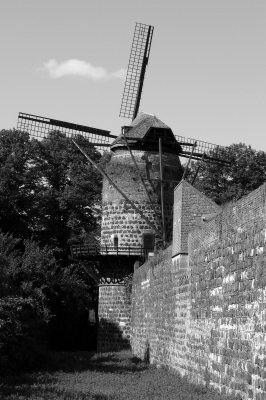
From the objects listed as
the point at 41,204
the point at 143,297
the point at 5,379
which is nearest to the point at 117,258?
the point at 143,297

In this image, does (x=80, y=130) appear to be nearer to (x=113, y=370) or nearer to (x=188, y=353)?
(x=113, y=370)

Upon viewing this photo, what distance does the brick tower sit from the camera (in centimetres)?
3059

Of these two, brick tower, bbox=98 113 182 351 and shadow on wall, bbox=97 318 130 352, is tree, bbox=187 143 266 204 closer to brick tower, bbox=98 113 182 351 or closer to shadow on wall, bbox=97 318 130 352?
brick tower, bbox=98 113 182 351

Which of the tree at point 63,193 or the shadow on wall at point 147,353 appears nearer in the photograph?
the shadow on wall at point 147,353

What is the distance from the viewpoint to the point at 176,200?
18.7 metres

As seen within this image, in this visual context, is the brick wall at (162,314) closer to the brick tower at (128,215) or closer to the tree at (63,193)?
the brick tower at (128,215)

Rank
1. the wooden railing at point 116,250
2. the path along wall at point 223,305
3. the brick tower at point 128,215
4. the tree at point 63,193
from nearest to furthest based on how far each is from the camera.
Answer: the path along wall at point 223,305, the wooden railing at point 116,250, the brick tower at point 128,215, the tree at point 63,193

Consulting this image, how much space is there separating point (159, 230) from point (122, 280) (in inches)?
105

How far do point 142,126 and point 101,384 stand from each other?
17289mm

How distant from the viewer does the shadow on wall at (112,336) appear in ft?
98.7

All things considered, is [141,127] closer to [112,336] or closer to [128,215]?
[128,215]

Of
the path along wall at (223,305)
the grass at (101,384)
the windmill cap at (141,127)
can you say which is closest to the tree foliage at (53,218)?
the grass at (101,384)

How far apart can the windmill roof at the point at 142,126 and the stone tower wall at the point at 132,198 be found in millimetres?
667

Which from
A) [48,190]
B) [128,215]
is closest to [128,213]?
[128,215]
